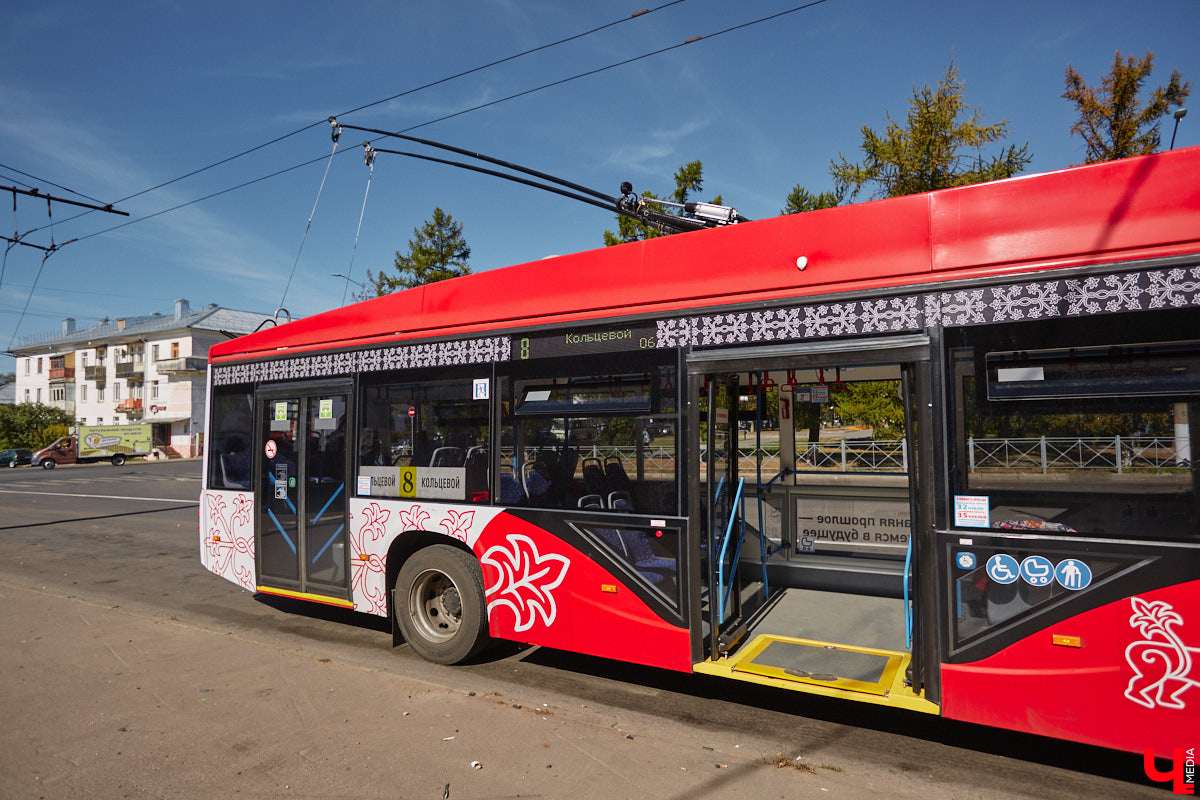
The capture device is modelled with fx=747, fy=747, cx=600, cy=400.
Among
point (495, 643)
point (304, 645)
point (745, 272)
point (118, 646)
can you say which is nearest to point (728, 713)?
point (495, 643)

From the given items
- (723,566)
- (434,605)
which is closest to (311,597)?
(434,605)

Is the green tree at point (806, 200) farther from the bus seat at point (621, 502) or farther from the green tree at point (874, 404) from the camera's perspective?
the bus seat at point (621, 502)

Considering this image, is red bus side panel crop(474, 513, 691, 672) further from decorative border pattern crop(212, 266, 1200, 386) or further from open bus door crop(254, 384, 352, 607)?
open bus door crop(254, 384, 352, 607)

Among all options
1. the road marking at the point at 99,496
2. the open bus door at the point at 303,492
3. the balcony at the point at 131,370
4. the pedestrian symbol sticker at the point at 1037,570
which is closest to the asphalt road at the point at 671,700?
the open bus door at the point at 303,492

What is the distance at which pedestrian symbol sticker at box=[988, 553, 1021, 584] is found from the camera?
387cm

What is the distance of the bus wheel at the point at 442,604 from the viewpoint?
19.3 ft

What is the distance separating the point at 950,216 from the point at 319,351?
5.48 m

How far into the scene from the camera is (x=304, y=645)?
6.74 metres

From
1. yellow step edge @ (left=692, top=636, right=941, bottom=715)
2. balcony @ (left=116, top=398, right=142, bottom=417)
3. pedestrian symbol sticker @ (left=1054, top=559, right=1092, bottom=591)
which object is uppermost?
balcony @ (left=116, top=398, right=142, bottom=417)

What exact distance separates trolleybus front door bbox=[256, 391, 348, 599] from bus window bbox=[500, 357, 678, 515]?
1967 mm

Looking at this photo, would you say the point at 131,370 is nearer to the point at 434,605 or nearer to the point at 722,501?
the point at 434,605

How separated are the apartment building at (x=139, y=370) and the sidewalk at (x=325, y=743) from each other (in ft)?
190

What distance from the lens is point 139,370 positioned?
2532 inches

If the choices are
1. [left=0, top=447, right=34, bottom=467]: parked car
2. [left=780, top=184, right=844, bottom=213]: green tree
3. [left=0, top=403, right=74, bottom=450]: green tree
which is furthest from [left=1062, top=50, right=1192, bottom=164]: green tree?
[left=0, top=403, right=74, bottom=450]: green tree
